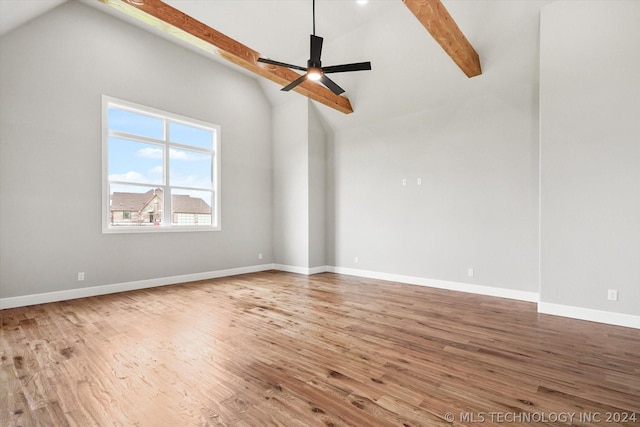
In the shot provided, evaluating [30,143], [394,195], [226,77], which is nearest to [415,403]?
[394,195]

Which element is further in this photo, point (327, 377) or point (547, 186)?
point (547, 186)

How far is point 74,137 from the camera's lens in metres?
4.31

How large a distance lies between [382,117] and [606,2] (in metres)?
3.18

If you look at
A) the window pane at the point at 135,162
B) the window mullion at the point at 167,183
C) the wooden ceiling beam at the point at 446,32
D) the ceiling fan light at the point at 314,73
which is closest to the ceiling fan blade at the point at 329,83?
the ceiling fan light at the point at 314,73

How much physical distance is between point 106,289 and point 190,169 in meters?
2.47

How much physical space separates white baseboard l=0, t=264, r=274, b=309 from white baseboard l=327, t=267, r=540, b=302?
2.50 meters

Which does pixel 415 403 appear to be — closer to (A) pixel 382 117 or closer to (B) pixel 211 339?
(B) pixel 211 339

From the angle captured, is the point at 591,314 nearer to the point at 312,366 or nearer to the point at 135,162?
the point at 312,366

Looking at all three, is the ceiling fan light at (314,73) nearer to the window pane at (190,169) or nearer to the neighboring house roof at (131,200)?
the window pane at (190,169)

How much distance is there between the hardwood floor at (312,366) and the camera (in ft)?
5.75

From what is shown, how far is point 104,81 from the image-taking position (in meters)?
4.59

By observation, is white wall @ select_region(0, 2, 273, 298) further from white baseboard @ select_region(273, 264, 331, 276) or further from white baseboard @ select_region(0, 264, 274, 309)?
white baseboard @ select_region(273, 264, 331, 276)

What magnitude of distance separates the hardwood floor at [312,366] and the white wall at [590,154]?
1.62ft

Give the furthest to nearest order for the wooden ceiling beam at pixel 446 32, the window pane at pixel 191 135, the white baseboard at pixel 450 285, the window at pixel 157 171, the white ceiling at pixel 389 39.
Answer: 1. the window pane at pixel 191 135
2. the window at pixel 157 171
3. the white baseboard at pixel 450 285
4. the white ceiling at pixel 389 39
5. the wooden ceiling beam at pixel 446 32
